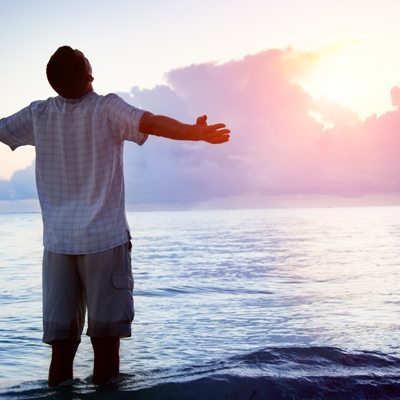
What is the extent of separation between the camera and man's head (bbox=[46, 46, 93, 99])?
8.07 feet

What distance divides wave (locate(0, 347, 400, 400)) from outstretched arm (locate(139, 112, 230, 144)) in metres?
1.70

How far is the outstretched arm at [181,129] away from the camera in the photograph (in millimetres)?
2260

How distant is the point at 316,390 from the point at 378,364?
95 centimetres

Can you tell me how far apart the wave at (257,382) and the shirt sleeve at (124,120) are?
5.37ft

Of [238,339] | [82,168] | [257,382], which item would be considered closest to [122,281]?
[82,168]

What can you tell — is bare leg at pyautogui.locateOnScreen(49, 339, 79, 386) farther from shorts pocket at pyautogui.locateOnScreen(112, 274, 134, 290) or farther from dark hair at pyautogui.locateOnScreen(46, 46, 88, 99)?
dark hair at pyautogui.locateOnScreen(46, 46, 88, 99)

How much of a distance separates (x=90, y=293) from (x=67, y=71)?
1.28 m

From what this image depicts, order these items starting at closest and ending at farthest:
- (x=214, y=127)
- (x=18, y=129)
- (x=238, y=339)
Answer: (x=214, y=127) → (x=18, y=129) → (x=238, y=339)

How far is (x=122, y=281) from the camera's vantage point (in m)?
2.57

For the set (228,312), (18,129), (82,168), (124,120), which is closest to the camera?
(124,120)

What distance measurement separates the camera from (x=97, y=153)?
2498mm

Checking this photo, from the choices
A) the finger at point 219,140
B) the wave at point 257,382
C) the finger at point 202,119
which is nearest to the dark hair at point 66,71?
the finger at point 202,119

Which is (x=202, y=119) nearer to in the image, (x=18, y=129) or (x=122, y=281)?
(x=122, y=281)

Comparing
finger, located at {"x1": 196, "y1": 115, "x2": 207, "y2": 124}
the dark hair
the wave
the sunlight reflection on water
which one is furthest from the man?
the sunlight reflection on water
